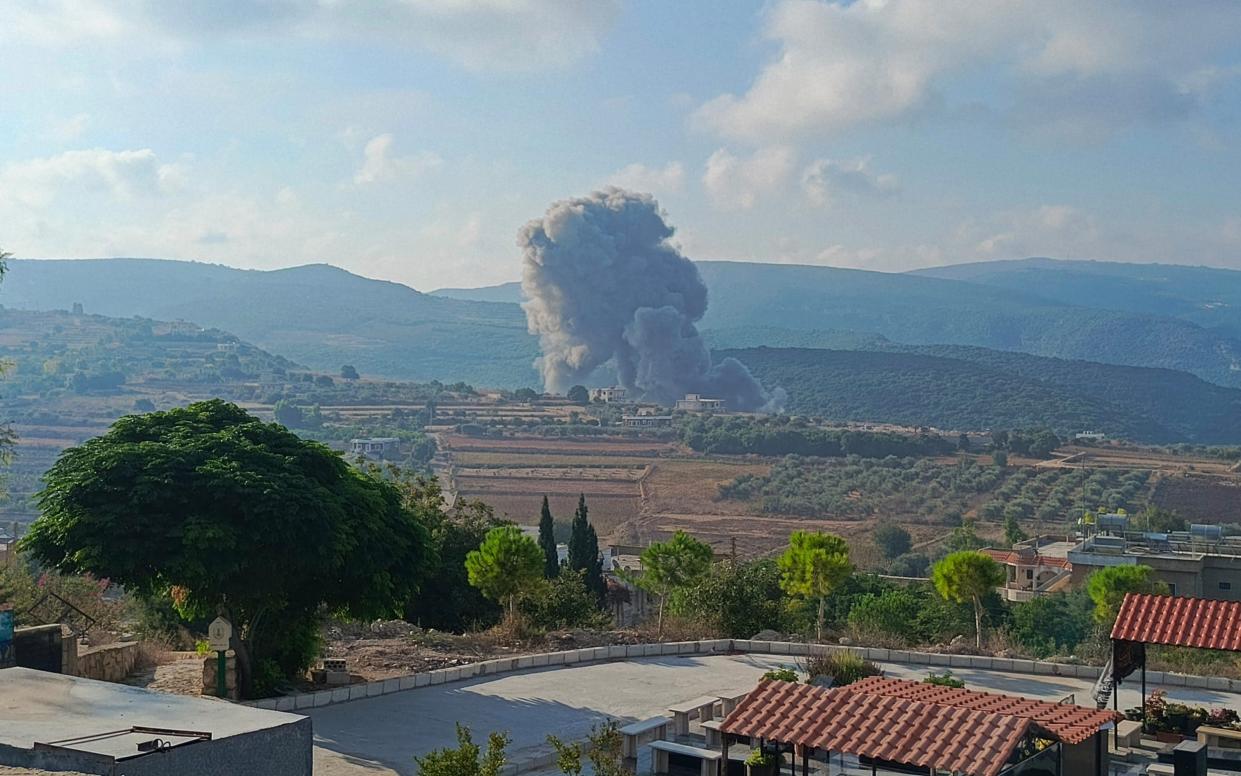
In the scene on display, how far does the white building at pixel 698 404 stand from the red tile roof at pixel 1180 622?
116m

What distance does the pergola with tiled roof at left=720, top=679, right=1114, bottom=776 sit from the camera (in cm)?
1110

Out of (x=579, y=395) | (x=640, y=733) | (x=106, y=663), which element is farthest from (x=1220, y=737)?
(x=579, y=395)

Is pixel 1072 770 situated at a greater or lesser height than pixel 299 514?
lesser

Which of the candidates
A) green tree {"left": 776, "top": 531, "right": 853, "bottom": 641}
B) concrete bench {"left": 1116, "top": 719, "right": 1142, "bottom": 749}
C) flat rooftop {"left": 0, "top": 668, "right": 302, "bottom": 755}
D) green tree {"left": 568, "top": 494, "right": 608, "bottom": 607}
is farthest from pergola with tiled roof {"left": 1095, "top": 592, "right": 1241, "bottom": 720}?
green tree {"left": 568, "top": 494, "right": 608, "bottom": 607}

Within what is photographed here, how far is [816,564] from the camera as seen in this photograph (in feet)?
75.8

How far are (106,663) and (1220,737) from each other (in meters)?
13.9

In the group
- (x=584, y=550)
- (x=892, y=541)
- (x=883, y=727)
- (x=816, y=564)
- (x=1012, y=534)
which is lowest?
(x=892, y=541)

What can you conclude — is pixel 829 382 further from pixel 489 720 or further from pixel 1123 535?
pixel 489 720

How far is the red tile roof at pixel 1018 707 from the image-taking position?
12.2 meters

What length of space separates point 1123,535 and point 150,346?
15691 cm

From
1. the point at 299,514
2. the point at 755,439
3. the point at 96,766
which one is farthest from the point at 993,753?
the point at 755,439

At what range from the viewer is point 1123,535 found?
183 ft

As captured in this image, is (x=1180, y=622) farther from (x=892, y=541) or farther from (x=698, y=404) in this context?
(x=698, y=404)

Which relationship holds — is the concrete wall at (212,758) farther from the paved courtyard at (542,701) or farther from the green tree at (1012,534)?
the green tree at (1012,534)
